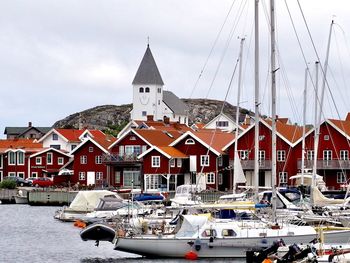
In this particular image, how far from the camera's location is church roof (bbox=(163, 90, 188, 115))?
179000 millimetres

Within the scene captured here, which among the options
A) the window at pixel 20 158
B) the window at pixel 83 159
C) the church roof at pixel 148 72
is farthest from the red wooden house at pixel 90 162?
the church roof at pixel 148 72

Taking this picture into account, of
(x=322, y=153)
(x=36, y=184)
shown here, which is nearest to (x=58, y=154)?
(x=36, y=184)

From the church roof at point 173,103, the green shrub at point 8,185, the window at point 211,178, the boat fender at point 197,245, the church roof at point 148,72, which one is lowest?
the boat fender at point 197,245

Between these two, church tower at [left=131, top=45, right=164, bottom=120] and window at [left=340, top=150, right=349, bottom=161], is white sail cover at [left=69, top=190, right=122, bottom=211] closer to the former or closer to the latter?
window at [left=340, top=150, right=349, bottom=161]

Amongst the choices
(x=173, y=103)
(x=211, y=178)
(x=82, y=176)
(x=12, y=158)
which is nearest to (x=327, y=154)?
(x=211, y=178)

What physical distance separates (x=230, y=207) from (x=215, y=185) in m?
49.1

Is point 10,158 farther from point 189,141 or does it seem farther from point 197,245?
point 197,245

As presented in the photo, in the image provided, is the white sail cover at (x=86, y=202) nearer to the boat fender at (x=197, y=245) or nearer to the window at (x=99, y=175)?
the boat fender at (x=197, y=245)

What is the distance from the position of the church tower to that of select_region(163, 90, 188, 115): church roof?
302 centimetres

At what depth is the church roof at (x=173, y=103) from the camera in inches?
7047

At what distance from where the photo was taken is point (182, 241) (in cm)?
4378

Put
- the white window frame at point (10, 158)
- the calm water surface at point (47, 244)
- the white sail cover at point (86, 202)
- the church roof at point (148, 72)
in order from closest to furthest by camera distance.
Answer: the calm water surface at point (47, 244), the white sail cover at point (86, 202), the white window frame at point (10, 158), the church roof at point (148, 72)

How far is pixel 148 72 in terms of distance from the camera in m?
176

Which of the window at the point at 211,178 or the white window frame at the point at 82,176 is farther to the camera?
the white window frame at the point at 82,176
